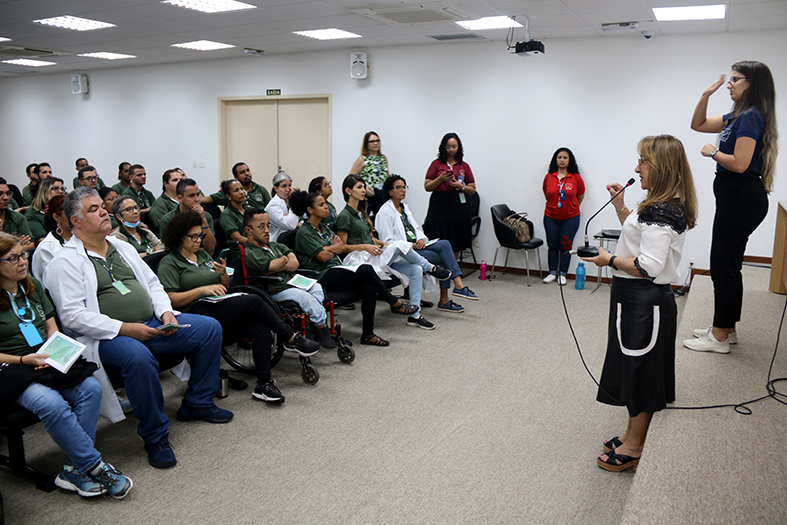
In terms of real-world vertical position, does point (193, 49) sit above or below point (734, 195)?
above

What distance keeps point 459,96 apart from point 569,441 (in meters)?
5.34

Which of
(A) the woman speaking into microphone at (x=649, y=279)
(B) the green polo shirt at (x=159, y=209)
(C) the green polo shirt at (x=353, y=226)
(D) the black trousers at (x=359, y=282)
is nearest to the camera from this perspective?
(A) the woman speaking into microphone at (x=649, y=279)

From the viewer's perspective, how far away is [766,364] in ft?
10.3

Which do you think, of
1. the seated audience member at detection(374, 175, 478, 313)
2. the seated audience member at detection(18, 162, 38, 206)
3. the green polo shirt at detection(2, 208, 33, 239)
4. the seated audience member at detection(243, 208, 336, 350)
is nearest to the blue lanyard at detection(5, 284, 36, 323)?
the seated audience member at detection(243, 208, 336, 350)

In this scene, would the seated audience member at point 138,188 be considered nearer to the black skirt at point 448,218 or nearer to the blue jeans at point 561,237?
the black skirt at point 448,218

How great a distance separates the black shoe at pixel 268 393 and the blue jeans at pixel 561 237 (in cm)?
442

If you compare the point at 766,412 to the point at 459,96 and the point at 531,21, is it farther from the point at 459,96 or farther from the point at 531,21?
the point at 459,96

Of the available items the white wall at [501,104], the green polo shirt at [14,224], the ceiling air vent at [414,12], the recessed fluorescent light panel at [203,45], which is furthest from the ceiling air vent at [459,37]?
the green polo shirt at [14,224]

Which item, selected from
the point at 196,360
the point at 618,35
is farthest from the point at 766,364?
the point at 618,35

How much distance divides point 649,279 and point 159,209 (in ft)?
14.3

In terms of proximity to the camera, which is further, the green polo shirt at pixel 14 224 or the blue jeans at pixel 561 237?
the blue jeans at pixel 561 237

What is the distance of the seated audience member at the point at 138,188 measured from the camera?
6273 mm

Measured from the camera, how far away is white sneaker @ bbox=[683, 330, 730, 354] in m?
3.31

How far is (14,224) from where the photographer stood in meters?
4.35
